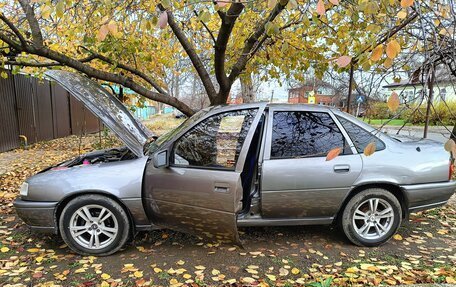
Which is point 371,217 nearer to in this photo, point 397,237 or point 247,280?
point 397,237

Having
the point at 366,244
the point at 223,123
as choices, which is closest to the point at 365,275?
the point at 366,244

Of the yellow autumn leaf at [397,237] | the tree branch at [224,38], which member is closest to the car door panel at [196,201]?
the yellow autumn leaf at [397,237]

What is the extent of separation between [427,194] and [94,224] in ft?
12.1

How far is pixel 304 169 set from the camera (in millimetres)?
3525

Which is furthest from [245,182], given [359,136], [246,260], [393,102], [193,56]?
[193,56]

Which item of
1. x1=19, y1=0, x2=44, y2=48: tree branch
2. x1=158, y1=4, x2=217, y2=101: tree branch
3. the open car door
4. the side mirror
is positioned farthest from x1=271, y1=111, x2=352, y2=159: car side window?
x1=19, y1=0, x2=44, y2=48: tree branch

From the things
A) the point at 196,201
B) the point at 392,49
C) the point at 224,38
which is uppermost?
the point at 224,38

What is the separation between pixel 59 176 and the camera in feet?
11.6

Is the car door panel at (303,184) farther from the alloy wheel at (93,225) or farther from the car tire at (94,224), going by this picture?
the alloy wheel at (93,225)

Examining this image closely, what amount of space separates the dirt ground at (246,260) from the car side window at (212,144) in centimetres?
102

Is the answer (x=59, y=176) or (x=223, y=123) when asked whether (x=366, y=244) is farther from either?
(x=59, y=176)

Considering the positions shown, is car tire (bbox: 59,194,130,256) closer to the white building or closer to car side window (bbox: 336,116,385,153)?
car side window (bbox: 336,116,385,153)

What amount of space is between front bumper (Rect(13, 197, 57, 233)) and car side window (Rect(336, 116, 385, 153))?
326cm

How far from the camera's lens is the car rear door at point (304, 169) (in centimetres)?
351
